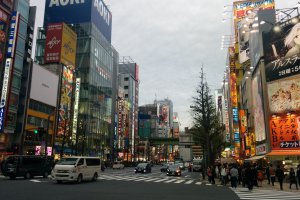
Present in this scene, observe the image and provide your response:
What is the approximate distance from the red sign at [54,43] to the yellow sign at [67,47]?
0.79 meters

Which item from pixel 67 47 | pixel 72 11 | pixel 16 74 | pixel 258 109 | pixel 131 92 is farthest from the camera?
pixel 131 92

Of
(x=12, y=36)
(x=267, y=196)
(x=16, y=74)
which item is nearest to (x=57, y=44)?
(x=16, y=74)

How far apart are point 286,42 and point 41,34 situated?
66203mm

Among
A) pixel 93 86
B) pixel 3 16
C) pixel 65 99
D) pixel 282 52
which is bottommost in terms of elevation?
pixel 282 52

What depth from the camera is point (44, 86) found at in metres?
58.1

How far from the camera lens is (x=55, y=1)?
83.9 m

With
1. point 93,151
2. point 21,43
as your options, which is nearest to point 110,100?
point 93,151

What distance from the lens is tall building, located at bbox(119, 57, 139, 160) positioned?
109281 mm

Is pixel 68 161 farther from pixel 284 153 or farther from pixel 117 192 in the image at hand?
pixel 284 153

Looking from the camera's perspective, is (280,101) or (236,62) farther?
(236,62)

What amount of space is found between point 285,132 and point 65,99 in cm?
4496

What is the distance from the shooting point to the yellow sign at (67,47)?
213 feet

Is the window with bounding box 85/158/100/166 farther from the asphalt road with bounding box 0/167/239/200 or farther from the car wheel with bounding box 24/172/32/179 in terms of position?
the car wheel with bounding box 24/172/32/179

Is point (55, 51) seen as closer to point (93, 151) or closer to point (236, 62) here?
point (93, 151)
